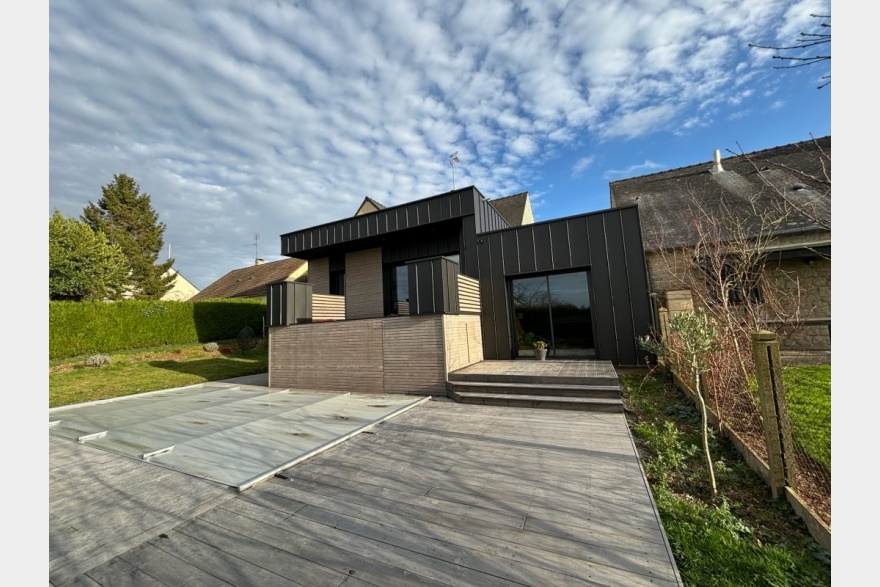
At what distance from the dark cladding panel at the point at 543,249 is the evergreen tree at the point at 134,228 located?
26661 mm

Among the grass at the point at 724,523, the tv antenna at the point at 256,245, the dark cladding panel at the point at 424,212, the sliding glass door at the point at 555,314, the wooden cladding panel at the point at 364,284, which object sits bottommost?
the grass at the point at 724,523

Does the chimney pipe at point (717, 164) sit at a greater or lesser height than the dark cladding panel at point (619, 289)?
greater

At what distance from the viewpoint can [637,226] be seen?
7.10 m

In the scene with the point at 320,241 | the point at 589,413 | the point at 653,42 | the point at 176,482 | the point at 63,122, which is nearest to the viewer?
the point at 176,482

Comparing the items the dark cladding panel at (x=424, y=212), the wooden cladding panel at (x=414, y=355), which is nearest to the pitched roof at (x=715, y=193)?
the dark cladding panel at (x=424, y=212)

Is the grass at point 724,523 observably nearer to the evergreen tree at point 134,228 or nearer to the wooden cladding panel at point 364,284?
the wooden cladding panel at point 364,284

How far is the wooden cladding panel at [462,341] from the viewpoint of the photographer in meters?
6.50

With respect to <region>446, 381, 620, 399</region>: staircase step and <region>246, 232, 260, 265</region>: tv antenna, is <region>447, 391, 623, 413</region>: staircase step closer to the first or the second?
<region>446, 381, 620, 399</region>: staircase step

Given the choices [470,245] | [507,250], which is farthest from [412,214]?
[507,250]

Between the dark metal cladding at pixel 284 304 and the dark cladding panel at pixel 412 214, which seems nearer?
the dark metal cladding at pixel 284 304
